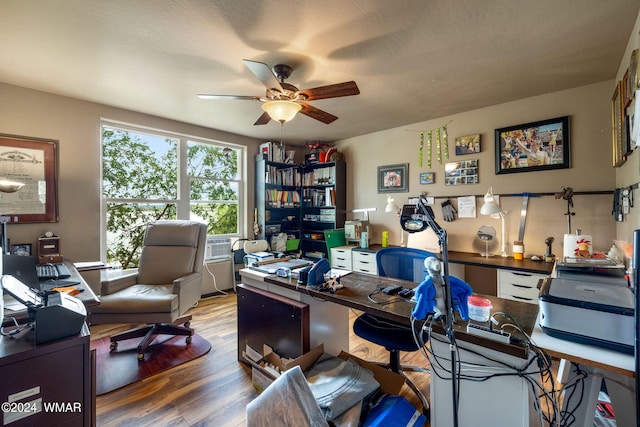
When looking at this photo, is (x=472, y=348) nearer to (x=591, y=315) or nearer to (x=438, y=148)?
(x=591, y=315)

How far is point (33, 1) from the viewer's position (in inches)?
56.5

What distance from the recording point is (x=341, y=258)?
3.81 metres

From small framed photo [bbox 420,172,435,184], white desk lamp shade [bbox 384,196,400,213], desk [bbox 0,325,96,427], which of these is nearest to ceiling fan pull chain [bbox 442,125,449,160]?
small framed photo [bbox 420,172,435,184]

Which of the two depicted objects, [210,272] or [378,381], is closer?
[378,381]

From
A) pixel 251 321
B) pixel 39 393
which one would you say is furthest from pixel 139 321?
pixel 39 393

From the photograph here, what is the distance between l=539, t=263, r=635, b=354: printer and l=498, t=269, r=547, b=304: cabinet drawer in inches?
51.1

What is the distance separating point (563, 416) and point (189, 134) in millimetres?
4110

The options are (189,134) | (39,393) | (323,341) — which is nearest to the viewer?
(39,393)

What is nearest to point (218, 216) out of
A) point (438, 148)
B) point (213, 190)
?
point (213, 190)

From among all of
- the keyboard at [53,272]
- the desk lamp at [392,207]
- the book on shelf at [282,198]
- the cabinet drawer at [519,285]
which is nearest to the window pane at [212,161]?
the book on shelf at [282,198]

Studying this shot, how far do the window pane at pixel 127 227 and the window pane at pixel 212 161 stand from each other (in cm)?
68

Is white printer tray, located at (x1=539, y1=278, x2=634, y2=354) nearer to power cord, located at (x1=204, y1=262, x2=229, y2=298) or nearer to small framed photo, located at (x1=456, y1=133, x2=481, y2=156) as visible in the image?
small framed photo, located at (x1=456, y1=133, x2=481, y2=156)

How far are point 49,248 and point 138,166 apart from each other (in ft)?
3.99

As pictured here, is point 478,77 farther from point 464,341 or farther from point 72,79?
point 72,79
